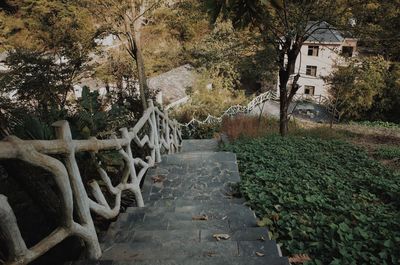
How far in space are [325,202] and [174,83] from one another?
1842cm

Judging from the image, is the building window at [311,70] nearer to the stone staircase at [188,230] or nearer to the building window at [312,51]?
the building window at [312,51]

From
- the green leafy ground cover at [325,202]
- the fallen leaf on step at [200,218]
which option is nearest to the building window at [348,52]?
the green leafy ground cover at [325,202]

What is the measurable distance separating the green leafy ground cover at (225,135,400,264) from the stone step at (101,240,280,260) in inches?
23.8

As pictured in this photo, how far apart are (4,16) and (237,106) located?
15604 millimetres

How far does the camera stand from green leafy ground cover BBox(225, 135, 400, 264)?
10.2 feet

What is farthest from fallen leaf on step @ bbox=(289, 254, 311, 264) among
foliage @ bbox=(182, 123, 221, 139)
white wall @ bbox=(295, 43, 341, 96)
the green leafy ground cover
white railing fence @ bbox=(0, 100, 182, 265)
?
white wall @ bbox=(295, 43, 341, 96)

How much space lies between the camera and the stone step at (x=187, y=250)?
2.54 metres

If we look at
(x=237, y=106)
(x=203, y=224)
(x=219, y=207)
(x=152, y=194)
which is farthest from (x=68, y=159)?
(x=237, y=106)

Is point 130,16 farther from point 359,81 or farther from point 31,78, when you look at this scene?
point 359,81

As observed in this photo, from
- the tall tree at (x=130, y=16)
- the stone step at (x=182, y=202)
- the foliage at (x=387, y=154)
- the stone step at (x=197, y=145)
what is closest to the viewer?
the stone step at (x=182, y=202)

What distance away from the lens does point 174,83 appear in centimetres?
2177

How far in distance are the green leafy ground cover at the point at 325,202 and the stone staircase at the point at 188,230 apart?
37 centimetres

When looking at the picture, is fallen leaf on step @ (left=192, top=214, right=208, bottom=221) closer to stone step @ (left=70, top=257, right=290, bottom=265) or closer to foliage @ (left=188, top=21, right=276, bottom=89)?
stone step @ (left=70, top=257, right=290, bottom=265)

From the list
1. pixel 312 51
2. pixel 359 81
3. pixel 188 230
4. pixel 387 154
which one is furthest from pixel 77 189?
pixel 312 51
